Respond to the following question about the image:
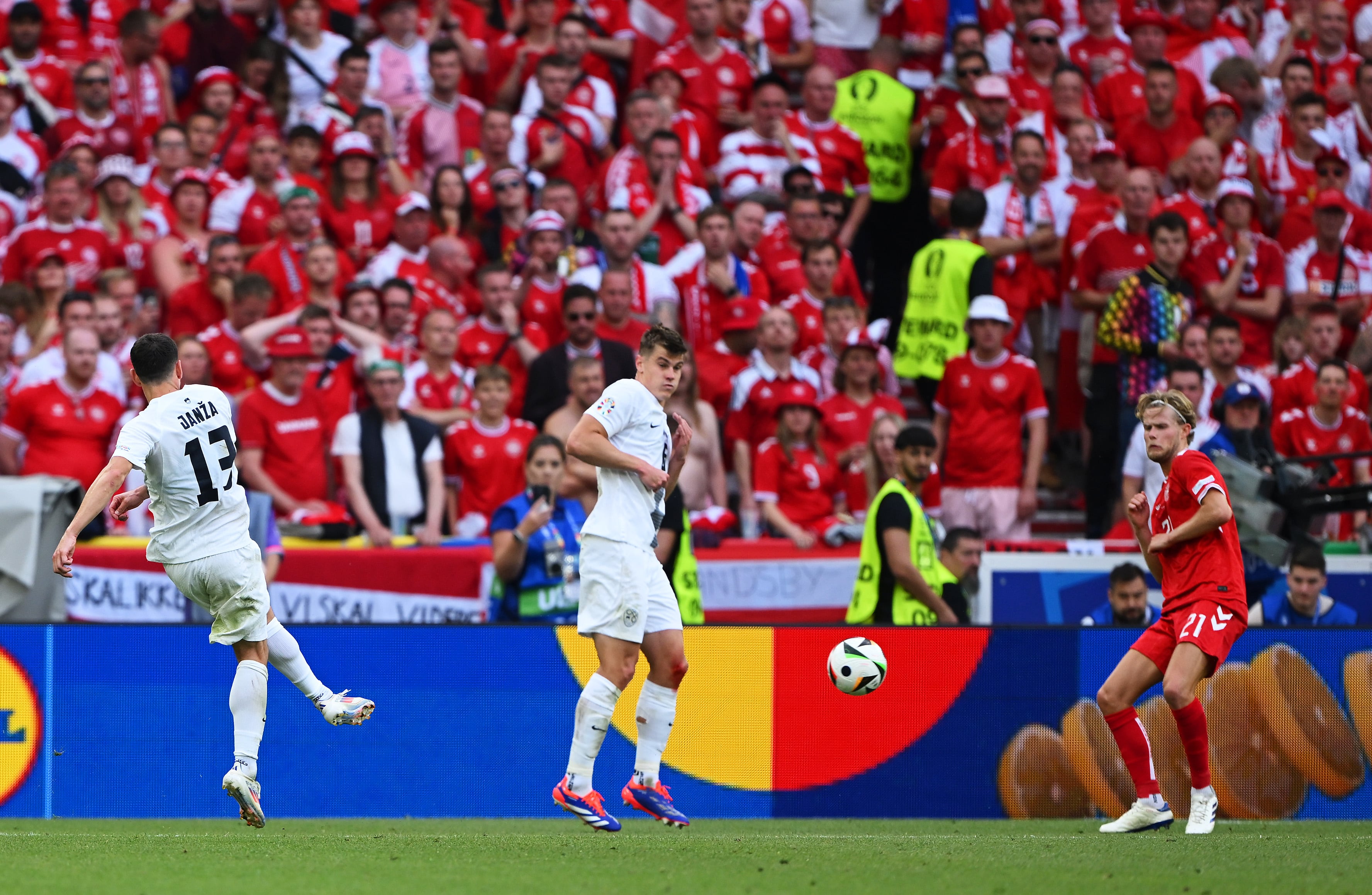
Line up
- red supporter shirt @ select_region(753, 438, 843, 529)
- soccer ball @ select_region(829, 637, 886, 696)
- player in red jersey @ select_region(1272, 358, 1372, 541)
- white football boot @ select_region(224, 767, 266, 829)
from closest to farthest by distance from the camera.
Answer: white football boot @ select_region(224, 767, 266, 829)
soccer ball @ select_region(829, 637, 886, 696)
red supporter shirt @ select_region(753, 438, 843, 529)
player in red jersey @ select_region(1272, 358, 1372, 541)

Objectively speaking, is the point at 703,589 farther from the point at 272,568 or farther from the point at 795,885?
the point at 795,885

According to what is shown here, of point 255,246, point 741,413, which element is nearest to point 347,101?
point 255,246

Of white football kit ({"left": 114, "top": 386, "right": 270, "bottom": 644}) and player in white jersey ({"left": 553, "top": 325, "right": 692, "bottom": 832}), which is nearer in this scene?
white football kit ({"left": 114, "top": 386, "right": 270, "bottom": 644})

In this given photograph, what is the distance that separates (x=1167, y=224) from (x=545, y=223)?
16.3ft

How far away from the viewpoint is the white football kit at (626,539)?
26.3ft

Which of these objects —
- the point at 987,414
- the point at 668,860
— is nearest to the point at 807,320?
the point at 987,414

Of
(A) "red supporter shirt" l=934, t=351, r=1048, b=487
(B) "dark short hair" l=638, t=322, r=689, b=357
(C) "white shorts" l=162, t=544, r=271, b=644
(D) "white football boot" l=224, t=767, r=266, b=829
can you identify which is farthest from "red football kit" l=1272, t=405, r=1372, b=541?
(D) "white football boot" l=224, t=767, r=266, b=829

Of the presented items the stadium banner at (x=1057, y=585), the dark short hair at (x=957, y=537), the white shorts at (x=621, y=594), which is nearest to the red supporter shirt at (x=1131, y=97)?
the stadium banner at (x=1057, y=585)

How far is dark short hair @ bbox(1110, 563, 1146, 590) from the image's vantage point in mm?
10906

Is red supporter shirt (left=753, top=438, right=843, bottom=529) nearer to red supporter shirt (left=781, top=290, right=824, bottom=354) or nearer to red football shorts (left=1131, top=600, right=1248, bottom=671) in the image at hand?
red supporter shirt (left=781, top=290, right=824, bottom=354)

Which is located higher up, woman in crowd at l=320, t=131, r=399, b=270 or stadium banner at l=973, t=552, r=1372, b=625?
woman in crowd at l=320, t=131, r=399, b=270

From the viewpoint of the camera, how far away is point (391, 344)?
13.5 m

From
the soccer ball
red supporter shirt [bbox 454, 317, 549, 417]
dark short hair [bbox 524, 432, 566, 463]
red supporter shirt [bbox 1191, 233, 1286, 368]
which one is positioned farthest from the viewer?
red supporter shirt [bbox 1191, 233, 1286, 368]

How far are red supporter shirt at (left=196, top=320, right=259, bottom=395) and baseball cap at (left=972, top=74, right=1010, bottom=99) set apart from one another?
6.58m
